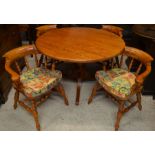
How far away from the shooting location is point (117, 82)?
2037 mm

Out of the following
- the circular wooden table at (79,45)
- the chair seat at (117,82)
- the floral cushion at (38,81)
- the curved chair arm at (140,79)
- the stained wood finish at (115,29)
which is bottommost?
the floral cushion at (38,81)

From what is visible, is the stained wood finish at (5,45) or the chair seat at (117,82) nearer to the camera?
the chair seat at (117,82)

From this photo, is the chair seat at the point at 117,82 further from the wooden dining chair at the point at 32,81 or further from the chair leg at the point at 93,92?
the wooden dining chair at the point at 32,81

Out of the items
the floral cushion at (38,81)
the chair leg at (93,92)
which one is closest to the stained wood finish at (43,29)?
the floral cushion at (38,81)

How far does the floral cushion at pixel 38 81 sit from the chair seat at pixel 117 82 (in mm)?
526

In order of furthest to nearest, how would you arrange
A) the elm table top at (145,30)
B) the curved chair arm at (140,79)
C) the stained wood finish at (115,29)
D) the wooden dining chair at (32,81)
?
1. the stained wood finish at (115,29)
2. the elm table top at (145,30)
3. the wooden dining chair at (32,81)
4. the curved chair arm at (140,79)

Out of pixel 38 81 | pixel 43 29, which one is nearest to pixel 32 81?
pixel 38 81

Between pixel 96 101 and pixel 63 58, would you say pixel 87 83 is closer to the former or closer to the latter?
pixel 96 101

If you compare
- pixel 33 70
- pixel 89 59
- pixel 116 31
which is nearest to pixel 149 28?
pixel 116 31

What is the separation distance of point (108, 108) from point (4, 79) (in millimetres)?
1418

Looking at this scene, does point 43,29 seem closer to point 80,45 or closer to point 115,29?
point 80,45

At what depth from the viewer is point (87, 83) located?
285 cm

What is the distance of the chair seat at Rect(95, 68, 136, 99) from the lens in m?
1.92

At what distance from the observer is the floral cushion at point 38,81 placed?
191 cm
